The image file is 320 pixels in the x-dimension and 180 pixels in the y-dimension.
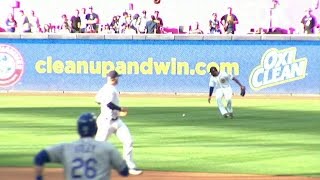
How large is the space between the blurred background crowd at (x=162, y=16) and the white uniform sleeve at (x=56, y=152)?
34.9 meters

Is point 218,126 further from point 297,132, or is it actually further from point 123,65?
point 123,65

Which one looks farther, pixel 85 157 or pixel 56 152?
pixel 56 152

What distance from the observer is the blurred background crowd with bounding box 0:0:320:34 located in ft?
148

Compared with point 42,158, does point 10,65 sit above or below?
below

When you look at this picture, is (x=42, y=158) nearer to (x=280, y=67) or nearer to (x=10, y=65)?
(x=280, y=67)

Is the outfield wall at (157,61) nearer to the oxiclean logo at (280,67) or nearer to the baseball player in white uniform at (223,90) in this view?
the oxiclean logo at (280,67)

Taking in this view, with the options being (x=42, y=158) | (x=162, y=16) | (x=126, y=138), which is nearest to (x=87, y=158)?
(x=42, y=158)

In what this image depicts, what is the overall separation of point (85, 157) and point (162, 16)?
126ft

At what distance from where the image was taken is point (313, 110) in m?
35.0

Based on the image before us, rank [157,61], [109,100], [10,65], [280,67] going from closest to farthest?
[109,100] → [280,67] → [157,61] → [10,65]

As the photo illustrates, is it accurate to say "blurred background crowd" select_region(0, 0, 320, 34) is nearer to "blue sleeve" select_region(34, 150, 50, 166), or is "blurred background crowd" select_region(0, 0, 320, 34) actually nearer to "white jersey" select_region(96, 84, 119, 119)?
"white jersey" select_region(96, 84, 119, 119)

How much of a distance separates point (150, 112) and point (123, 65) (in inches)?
430

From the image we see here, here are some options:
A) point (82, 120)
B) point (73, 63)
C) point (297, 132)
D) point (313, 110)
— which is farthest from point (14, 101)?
point (82, 120)

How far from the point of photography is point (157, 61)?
4419cm
